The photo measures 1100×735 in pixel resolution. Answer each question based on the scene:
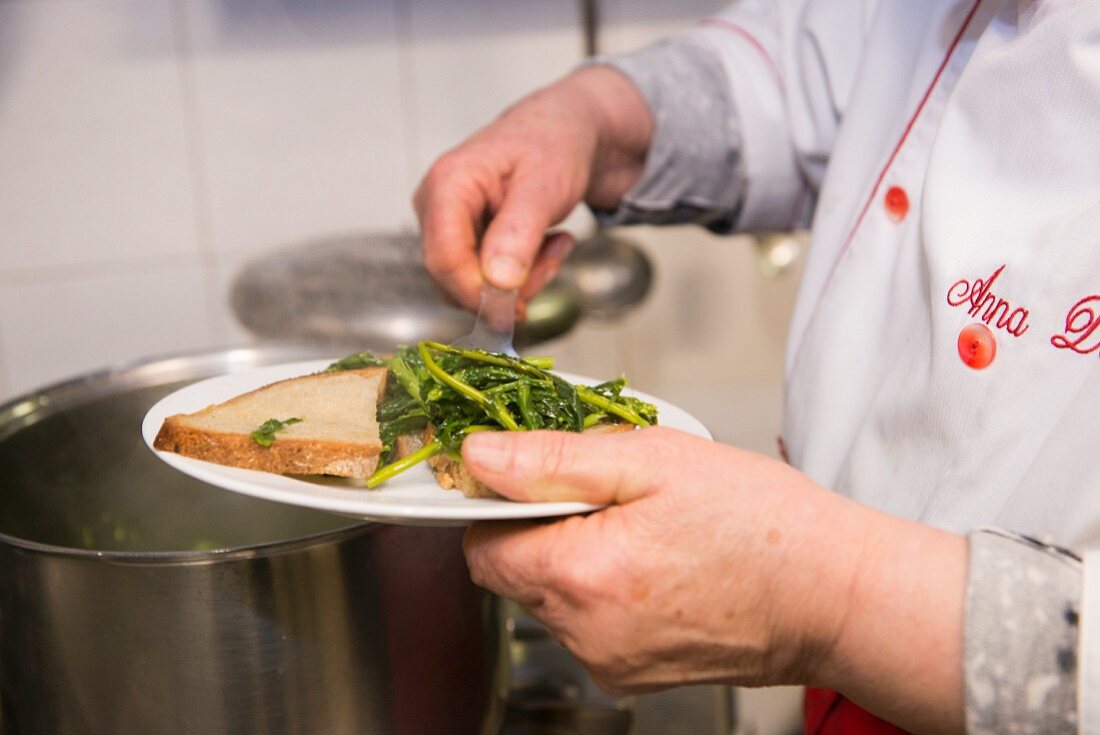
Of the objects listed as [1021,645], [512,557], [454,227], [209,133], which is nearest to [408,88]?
[209,133]

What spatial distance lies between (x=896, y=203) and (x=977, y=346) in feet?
0.57

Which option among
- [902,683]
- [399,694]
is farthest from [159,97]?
[902,683]

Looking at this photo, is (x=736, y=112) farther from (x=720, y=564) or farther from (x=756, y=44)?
(x=720, y=564)

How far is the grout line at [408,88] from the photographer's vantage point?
157cm

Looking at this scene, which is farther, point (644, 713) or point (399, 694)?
point (644, 713)

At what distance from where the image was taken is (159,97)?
1.52 metres

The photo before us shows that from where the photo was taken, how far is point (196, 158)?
1559 mm

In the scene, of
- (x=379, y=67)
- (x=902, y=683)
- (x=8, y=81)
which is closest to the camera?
(x=902, y=683)


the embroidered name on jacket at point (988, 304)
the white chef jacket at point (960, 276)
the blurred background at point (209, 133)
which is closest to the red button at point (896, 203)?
the white chef jacket at point (960, 276)

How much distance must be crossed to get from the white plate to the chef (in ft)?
0.06

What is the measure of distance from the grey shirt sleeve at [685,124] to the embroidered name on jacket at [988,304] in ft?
1.31

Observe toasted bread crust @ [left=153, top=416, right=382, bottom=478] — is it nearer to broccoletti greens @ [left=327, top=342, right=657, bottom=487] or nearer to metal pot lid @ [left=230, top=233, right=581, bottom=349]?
broccoletti greens @ [left=327, top=342, right=657, bottom=487]

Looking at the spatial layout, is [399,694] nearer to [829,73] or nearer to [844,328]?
[844,328]

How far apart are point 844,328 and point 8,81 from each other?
1303mm
